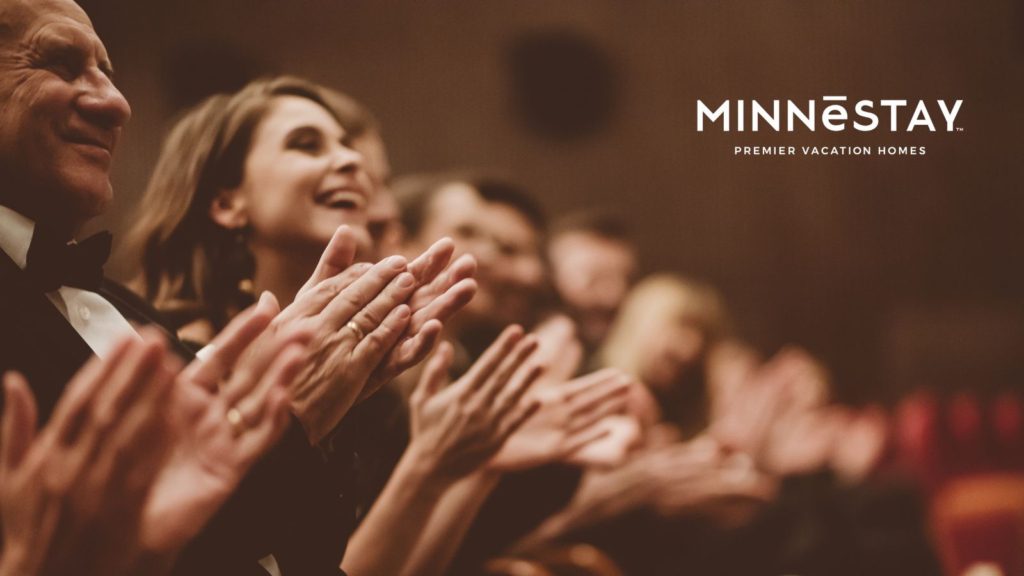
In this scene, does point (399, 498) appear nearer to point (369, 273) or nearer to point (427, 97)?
point (369, 273)

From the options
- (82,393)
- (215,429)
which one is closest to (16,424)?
(82,393)

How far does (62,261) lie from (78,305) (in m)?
0.08

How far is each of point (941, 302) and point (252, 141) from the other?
4.87 metres

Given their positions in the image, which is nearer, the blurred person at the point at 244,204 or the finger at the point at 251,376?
the finger at the point at 251,376

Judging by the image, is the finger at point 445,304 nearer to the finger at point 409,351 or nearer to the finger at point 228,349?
the finger at point 409,351

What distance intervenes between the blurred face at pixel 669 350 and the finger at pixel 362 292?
7.84 ft

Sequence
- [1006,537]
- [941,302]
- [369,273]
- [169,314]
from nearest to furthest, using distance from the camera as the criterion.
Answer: [369,273] → [169,314] → [1006,537] → [941,302]

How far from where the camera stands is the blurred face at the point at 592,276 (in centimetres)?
387

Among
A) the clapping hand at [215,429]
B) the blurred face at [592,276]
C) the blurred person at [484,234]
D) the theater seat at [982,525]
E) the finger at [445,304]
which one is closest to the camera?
the clapping hand at [215,429]

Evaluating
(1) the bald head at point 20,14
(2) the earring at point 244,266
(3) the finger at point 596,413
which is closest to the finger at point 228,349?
(1) the bald head at point 20,14

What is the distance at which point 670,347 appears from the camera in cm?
379

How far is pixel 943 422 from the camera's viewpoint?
4.84 metres

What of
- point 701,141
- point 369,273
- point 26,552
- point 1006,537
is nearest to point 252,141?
point 369,273

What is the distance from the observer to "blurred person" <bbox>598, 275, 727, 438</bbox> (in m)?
3.69
